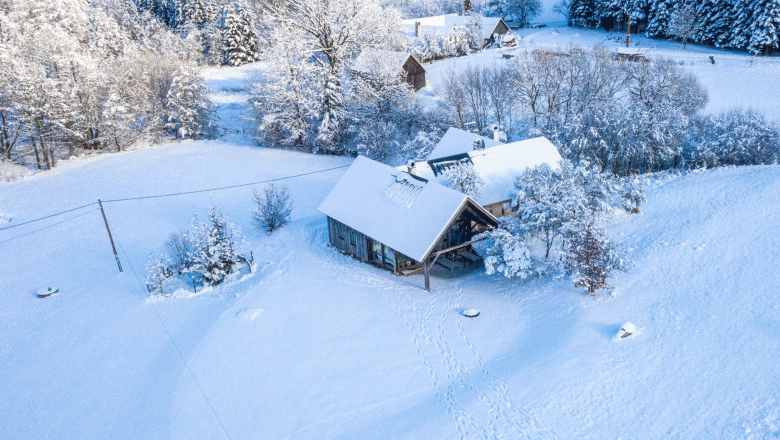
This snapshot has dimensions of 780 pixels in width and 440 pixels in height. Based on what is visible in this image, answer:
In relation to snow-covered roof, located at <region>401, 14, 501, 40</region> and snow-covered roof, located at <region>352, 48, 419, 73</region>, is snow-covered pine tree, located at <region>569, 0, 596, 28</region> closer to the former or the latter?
snow-covered roof, located at <region>401, 14, 501, 40</region>

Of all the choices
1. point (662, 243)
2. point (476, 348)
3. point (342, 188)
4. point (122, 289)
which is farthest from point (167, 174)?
point (662, 243)

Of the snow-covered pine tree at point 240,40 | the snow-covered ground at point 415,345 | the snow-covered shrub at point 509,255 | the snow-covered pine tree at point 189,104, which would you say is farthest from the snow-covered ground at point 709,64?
the snow-covered shrub at point 509,255

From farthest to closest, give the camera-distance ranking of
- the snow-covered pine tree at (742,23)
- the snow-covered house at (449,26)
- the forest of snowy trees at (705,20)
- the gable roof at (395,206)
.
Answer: the snow-covered house at (449,26) < the snow-covered pine tree at (742,23) < the forest of snowy trees at (705,20) < the gable roof at (395,206)

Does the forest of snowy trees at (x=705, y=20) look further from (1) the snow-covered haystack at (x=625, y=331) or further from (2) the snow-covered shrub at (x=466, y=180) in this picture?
(1) the snow-covered haystack at (x=625, y=331)

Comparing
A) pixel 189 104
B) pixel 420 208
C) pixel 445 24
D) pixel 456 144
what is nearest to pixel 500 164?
pixel 456 144

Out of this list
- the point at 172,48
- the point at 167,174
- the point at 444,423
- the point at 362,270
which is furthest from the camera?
the point at 172,48

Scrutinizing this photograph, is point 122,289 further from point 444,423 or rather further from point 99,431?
point 444,423
